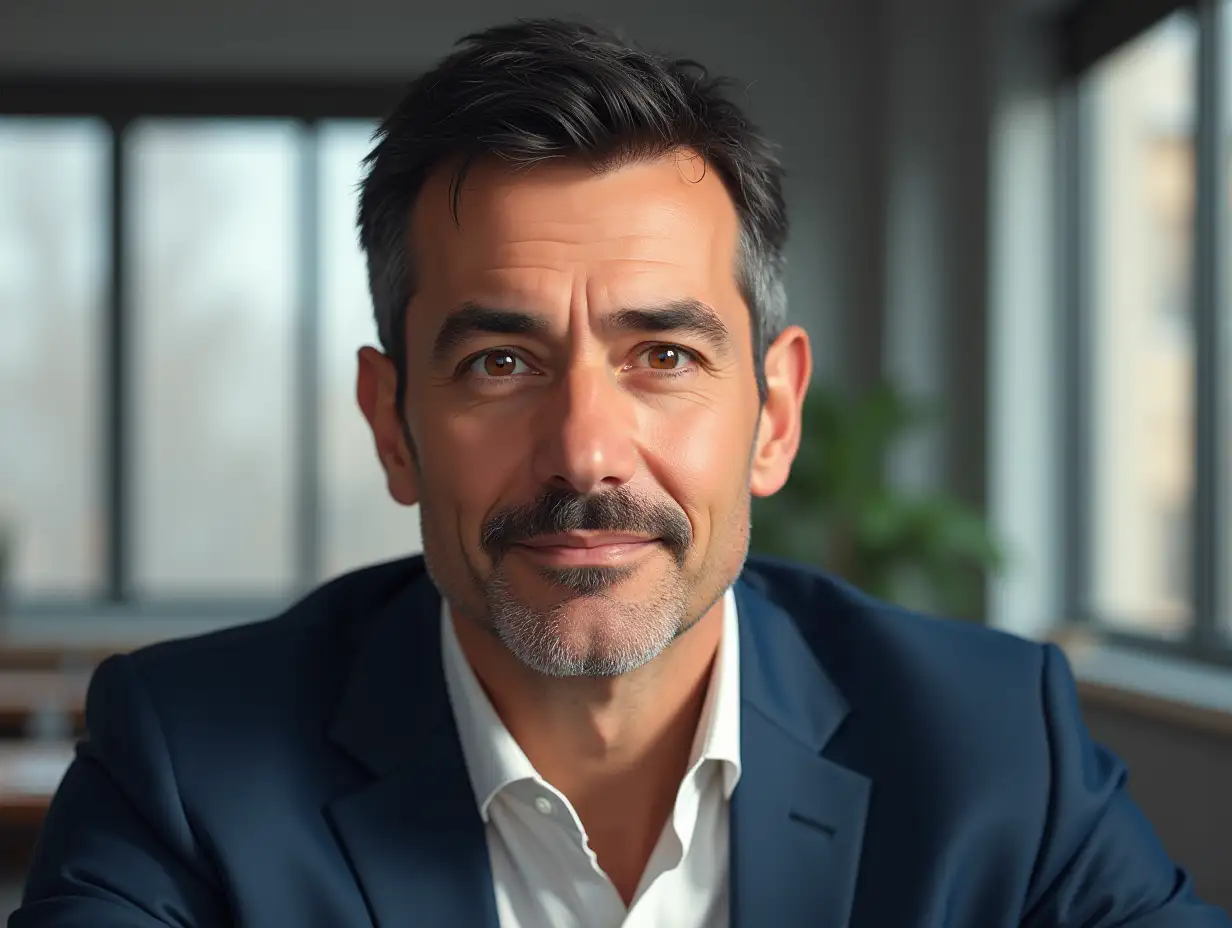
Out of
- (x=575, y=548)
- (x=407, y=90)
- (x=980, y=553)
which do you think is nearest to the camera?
(x=575, y=548)

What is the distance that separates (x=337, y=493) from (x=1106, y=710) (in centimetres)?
390

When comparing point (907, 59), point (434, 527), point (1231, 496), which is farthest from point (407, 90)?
point (907, 59)

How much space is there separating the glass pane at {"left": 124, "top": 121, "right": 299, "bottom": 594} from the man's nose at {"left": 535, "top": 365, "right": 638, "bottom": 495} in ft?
17.4

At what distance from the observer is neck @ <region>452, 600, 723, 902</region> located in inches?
49.9

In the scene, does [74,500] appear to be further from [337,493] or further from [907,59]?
[907,59]

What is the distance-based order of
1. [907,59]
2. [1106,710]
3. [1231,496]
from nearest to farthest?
[1106,710] < [1231,496] < [907,59]

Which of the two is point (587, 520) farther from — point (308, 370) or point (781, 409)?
point (308, 370)

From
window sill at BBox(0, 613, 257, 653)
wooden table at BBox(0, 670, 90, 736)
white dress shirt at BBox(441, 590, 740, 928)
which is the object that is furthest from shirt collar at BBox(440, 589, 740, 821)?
window sill at BBox(0, 613, 257, 653)

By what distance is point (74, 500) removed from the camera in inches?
246

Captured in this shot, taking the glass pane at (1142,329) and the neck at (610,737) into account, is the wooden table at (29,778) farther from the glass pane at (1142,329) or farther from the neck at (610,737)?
the glass pane at (1142,329)

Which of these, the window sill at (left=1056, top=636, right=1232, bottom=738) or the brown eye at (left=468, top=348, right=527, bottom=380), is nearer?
the brown eye at (left=468, top=348, right=527, bottom=380)

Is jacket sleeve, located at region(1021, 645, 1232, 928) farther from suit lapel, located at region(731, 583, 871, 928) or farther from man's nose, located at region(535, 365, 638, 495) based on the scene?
man's nose, located at region(535, 365, 638, 495)

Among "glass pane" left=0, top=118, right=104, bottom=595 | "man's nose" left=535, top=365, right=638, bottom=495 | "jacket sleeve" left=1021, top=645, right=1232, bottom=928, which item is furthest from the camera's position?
"glass pane" left=0, top=118, right=104, bottom=595

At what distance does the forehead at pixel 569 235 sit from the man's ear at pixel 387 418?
115 millimetres
